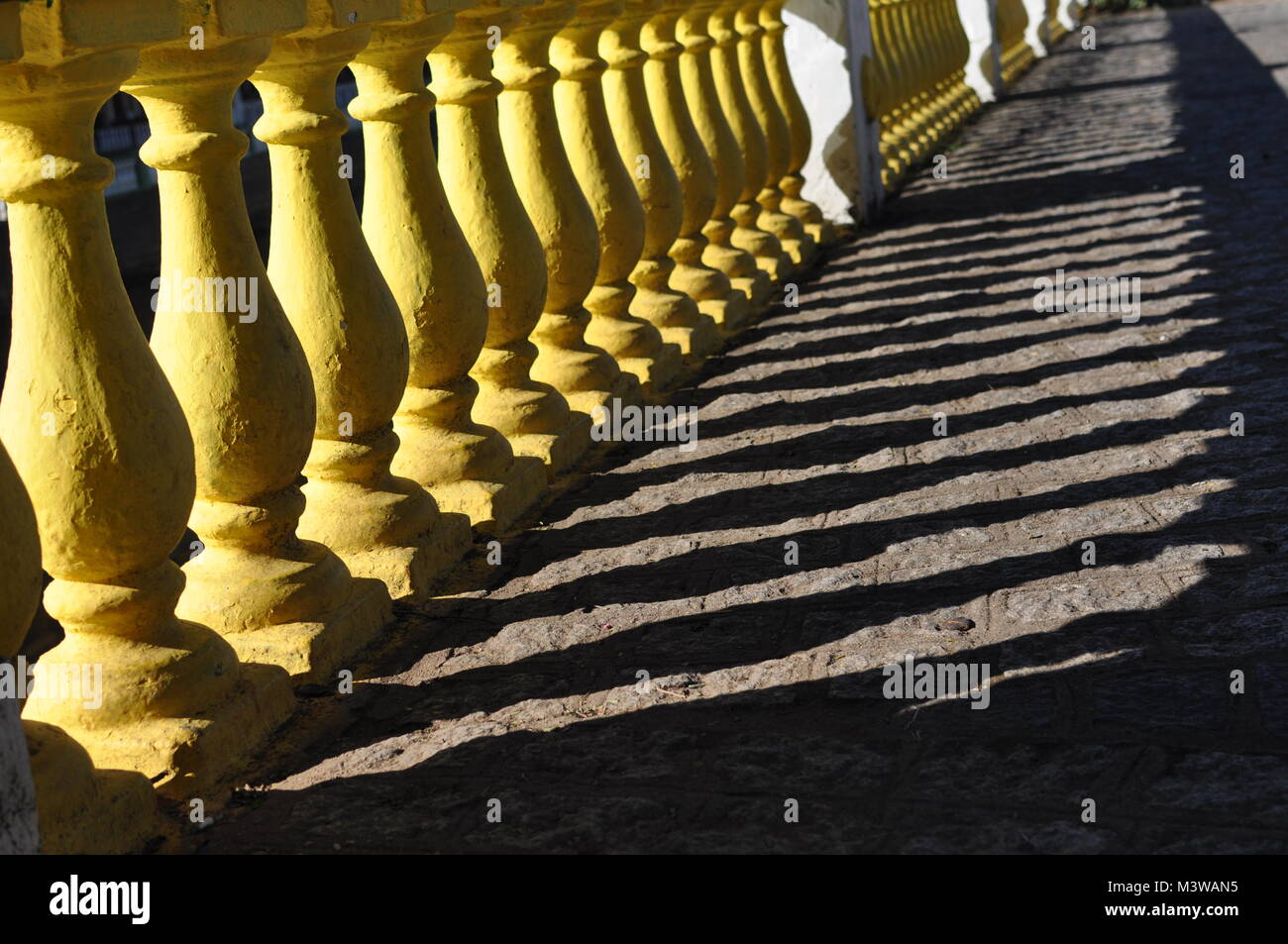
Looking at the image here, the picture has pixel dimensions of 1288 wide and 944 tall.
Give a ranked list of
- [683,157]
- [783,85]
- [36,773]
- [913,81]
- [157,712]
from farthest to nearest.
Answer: [913,81] < [783,85] < [683,157] < [157,712] < [36,773]

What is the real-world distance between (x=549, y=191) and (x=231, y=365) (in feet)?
5.89

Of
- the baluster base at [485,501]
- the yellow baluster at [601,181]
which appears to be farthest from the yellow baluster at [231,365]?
the yellow baluster at [601,181]

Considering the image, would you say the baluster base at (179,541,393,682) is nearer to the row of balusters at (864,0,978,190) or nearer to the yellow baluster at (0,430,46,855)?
the yellow baluster at (0,430,46,855)

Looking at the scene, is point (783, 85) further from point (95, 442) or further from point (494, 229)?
point (95, 442)

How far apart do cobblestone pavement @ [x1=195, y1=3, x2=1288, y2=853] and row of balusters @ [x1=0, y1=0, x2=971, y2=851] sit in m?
0.17

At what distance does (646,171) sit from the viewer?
5359 mm

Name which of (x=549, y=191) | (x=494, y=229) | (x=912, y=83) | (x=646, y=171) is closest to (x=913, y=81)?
(x=912, y=83)

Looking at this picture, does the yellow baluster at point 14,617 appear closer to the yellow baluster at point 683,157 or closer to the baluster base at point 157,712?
the baluster base at point 157,712

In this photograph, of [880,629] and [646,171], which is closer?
[880,629]

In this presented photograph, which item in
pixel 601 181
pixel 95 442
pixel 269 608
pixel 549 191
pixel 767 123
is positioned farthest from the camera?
pixel 767 123

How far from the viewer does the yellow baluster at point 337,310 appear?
313 centimetres

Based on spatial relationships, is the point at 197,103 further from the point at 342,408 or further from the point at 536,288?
the point at 536,288

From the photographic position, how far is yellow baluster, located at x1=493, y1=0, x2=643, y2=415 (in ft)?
14.3

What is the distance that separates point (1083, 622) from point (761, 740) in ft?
2.48
